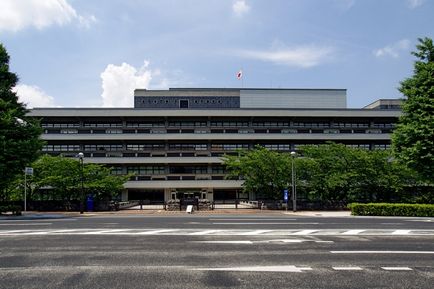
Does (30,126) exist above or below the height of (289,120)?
below

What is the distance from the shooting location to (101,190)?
42531mm

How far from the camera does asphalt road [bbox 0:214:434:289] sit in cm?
748

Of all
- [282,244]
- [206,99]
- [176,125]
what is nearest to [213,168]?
[176,125]

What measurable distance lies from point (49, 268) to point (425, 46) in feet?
120

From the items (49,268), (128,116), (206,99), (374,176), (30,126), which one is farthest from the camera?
(206,99)

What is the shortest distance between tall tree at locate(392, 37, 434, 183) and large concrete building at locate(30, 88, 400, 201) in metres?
28.9

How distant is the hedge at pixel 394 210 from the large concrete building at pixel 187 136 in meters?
31.0

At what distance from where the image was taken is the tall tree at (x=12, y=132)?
103 ft

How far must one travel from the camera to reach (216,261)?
9.56 meters

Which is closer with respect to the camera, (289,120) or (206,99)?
(289,120)

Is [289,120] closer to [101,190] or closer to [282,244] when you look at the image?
[101,190]

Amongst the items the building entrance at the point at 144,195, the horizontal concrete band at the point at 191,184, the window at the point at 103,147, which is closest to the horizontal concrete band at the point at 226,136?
the window at the point at 103,147

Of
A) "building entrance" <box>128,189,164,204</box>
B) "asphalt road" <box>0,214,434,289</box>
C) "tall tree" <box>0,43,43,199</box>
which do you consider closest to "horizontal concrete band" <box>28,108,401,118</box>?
"building entrance" <box>128,189,164,204</box>

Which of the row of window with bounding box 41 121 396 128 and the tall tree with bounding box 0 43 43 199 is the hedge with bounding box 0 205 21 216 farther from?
the row of window with bounding box 41 121 396 128
